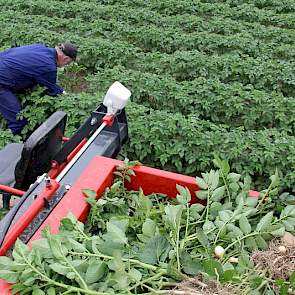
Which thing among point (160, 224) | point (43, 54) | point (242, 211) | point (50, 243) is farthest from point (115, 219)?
point (43, 54)

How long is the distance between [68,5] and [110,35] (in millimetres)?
1763

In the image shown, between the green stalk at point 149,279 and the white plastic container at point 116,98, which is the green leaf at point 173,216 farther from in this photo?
the white plastic container at point 116,98

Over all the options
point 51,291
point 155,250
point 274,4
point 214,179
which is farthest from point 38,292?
point 274,4

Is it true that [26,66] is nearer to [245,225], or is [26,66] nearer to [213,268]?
[245,225]

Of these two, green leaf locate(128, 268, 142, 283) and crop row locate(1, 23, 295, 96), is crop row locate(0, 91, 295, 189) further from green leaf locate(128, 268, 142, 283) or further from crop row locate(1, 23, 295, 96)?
green leaf locate(128, 268, 142, 283)

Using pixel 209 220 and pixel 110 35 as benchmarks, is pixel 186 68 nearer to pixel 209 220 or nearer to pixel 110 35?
pixel 110 35

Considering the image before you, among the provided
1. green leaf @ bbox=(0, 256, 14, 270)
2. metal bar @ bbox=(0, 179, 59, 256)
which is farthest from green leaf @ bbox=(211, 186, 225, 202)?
green leaf @ bbox=(0, 256, 14, 270)

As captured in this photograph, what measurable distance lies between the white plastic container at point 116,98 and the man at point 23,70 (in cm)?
192

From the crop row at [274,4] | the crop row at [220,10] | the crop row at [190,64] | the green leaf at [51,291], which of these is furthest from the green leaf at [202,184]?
the crop row at [274,4]

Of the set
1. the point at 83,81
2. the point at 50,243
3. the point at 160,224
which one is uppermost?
the point at 50,243

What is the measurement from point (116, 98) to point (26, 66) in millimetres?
2063

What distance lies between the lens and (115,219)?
279 centimetres

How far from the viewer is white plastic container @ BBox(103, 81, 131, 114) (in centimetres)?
358

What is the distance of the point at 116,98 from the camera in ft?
11.8
